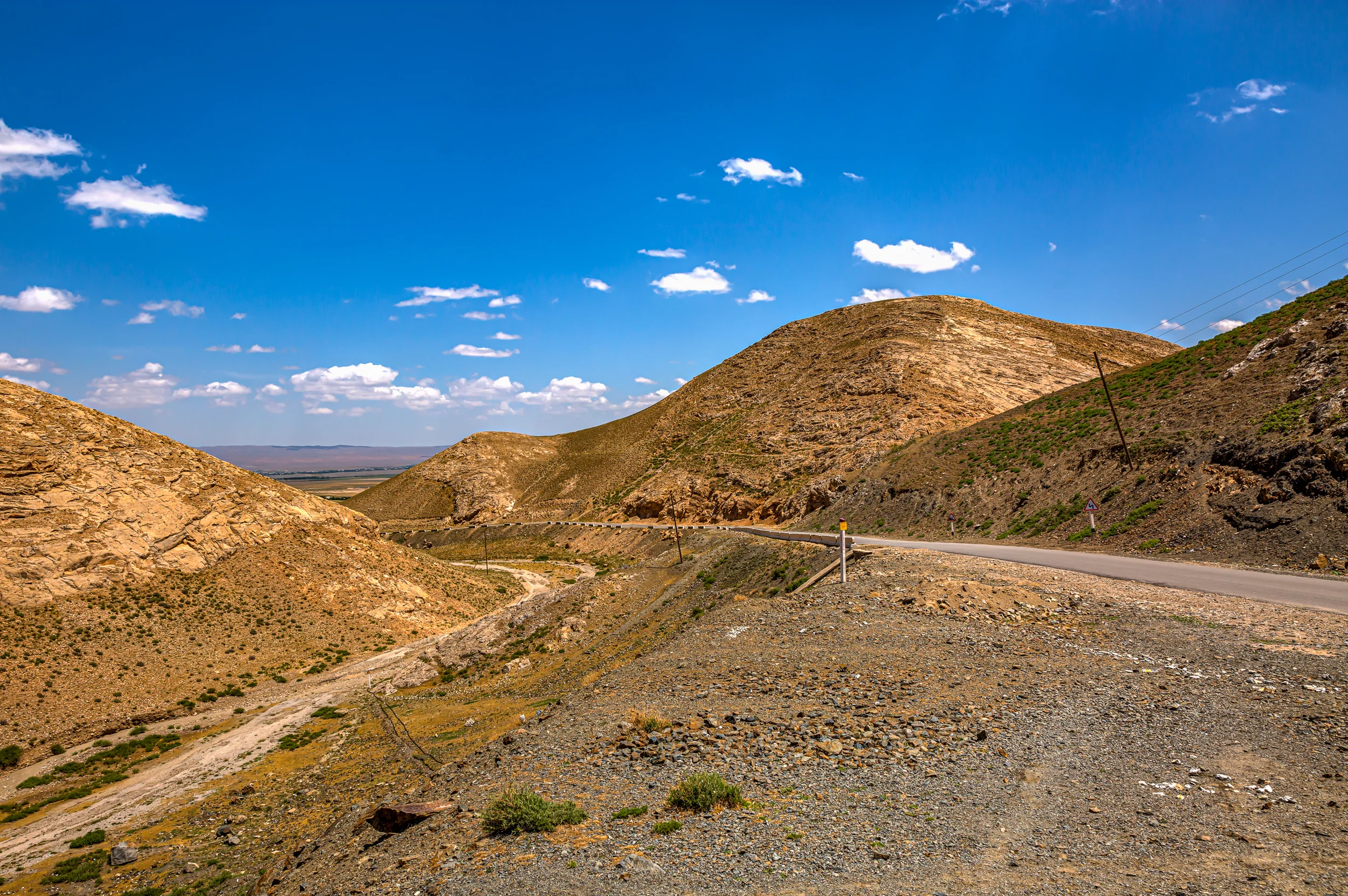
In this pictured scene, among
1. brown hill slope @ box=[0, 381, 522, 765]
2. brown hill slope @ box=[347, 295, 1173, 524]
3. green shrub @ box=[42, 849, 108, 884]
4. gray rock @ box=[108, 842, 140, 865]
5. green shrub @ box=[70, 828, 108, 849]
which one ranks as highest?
brown hill slope @ box=[347, 295, 1173, 524]

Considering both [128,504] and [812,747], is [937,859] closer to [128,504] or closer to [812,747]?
[812,747]

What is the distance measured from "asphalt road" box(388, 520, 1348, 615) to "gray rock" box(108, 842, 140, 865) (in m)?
23.2

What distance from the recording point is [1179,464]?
2597cm

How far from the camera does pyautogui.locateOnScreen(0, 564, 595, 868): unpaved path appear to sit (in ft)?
56.5

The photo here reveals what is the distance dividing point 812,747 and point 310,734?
21456 millimetres

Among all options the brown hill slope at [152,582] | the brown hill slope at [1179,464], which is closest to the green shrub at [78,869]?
the brown hill slope at [152,582]

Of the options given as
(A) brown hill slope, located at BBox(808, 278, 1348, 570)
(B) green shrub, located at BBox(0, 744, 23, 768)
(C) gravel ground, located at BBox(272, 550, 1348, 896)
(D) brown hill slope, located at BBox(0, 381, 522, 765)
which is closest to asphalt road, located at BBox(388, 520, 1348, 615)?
(C) gravel ground, located at BBox(272, 550, 1348, 896)

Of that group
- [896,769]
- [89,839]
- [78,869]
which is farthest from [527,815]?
[89,839]

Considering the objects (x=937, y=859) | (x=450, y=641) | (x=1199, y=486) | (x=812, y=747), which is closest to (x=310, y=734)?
(x=450, y=641)

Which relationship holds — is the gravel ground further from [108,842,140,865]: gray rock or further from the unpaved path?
the unpaved path

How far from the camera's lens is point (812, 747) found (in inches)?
374

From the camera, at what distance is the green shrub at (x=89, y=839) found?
1620 cm

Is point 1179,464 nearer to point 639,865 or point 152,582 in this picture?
point 639,865

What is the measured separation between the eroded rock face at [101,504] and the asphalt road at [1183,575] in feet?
114
